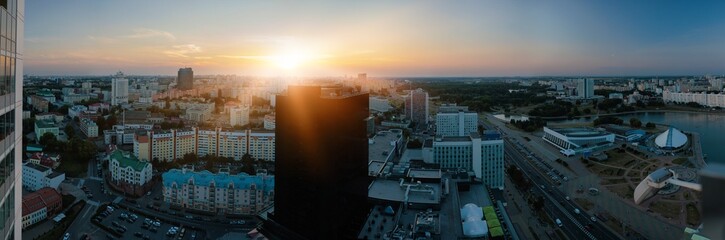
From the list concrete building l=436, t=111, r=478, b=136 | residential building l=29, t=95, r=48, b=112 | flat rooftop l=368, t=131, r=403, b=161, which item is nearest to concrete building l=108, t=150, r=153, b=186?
flat rooftop l=368, t=131, r=403, b=161

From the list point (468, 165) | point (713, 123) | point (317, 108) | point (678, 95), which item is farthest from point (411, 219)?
point (678, 95)

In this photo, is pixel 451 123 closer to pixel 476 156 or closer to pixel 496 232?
pixel 476 156

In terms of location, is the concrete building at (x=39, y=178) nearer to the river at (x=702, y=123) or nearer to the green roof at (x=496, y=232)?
the green roof at (x=496, y=232)

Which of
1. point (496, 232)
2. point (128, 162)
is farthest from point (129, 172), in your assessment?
point (496, 232)

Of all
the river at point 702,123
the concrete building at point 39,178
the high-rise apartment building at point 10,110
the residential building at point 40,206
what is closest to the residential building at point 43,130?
the concrete building at point 39,178

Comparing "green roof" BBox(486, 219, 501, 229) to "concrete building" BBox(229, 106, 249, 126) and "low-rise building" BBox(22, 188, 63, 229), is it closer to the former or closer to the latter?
"low-rise building" BBox(22, 188, 63, 229)
